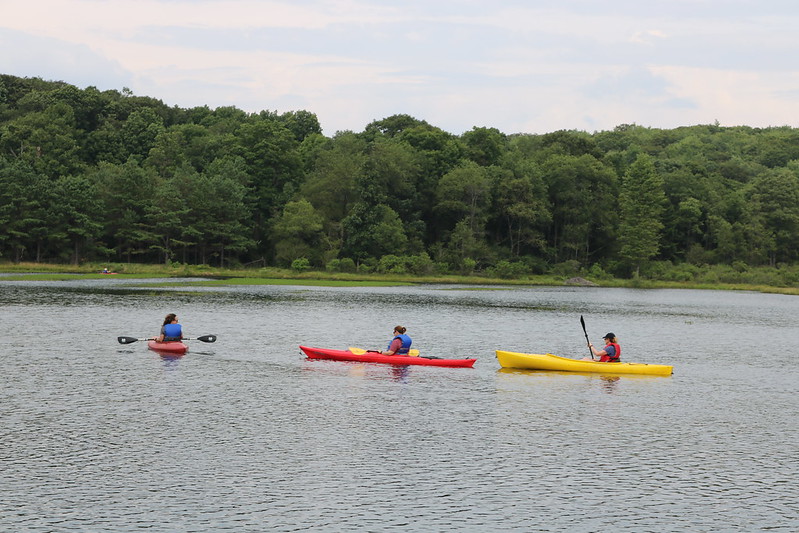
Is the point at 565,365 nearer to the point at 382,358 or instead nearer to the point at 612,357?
the point at 612,357

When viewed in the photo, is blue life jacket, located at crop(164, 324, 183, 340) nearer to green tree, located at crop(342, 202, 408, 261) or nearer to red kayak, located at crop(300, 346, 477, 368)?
red kayak, located at crop(300, 346, 477, 368)

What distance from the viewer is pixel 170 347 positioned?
38.9 meters

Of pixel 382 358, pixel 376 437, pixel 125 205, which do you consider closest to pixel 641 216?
pixel 125 205

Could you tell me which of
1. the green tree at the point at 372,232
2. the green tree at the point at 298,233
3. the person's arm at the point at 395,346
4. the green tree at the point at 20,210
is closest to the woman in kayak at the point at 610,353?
the person's arm at the point at 395,346

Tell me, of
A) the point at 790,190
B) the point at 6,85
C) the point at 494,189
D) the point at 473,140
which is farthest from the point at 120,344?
the point at 6,85

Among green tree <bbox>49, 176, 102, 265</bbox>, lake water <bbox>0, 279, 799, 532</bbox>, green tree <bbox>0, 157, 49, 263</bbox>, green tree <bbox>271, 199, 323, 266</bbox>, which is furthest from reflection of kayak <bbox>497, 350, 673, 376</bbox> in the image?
green tree <bbox>0, 157, 49, 263</bbox>

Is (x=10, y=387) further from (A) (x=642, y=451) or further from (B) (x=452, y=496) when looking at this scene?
(A) (x=642, y=451)

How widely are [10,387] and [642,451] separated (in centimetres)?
2049

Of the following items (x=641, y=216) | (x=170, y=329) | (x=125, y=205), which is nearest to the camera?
(x=170, y=329)

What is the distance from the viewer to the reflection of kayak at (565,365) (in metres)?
36.6

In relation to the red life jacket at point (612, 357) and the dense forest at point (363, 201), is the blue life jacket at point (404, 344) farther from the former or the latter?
the dense forest at point (363, 201)

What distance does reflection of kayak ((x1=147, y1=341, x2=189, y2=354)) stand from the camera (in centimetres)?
3894

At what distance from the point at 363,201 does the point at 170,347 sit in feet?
266

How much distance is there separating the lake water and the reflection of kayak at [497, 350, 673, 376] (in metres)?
0.46
